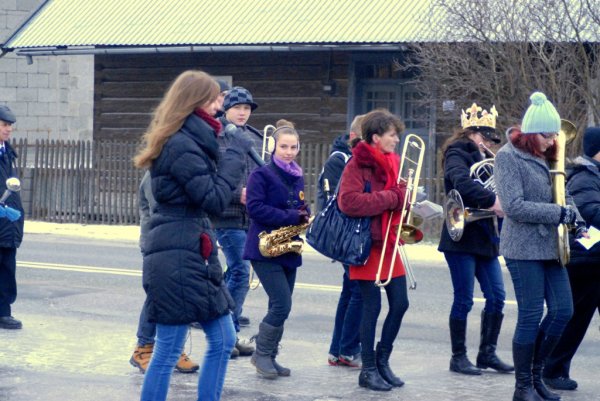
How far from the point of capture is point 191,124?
19.3 ft

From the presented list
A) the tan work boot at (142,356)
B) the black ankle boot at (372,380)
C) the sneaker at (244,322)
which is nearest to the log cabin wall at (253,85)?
the sneaker at (244,322)

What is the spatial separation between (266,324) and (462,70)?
38.3ft

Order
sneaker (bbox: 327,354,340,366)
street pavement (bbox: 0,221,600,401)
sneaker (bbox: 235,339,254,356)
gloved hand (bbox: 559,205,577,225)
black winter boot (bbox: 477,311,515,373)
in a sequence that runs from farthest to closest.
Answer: sneaker (bbox: 235,339,254,356) < sneaker (bbox: 327,354,340,366) < black winter boot (bbox: 477,311,515,373) < street pavement (bbox: 0,221,600,401) < gloved hand (bbox: 559,205,577,225)

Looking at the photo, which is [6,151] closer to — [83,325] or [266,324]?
[83,325]

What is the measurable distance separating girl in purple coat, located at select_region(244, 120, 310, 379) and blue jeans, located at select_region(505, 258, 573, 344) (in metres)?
1.57

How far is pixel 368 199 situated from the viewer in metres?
7.45

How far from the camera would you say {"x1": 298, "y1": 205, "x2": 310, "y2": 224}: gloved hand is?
313 inches

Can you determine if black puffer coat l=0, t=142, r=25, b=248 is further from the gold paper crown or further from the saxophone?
the gold paper crown

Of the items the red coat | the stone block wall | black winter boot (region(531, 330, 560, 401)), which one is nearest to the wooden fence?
the stone block wall

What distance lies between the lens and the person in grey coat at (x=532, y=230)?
693 centimetres

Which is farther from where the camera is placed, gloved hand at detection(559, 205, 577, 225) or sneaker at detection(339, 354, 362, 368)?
sneaker at detection(339, 354, 362, 368)

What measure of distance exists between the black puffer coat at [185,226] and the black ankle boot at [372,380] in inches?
74.7

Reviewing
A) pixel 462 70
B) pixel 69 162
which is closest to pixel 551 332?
pixel 462 70

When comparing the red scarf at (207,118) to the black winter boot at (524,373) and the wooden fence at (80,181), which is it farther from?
the wooden fence at (80,181)
